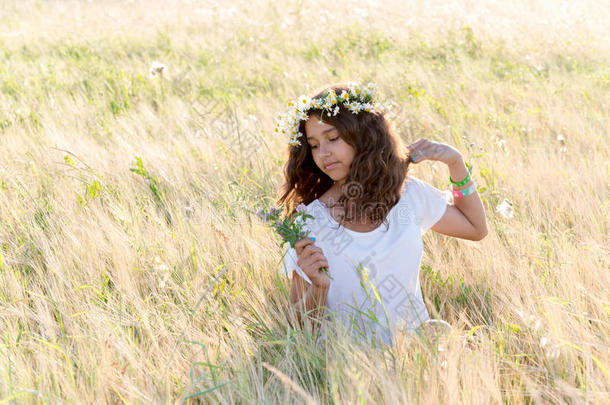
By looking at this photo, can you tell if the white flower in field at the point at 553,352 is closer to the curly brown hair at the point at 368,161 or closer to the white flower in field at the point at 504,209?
the curly brown hair at the point at 368,161

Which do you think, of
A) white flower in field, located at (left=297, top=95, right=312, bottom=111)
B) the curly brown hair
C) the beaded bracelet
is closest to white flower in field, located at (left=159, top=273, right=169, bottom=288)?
the curly brown hair

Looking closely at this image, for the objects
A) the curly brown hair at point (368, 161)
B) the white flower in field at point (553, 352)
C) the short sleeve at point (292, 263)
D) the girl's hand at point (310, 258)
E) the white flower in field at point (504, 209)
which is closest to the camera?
the white flower in field at point (553, 352)

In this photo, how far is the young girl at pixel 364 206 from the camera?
7.68 feet

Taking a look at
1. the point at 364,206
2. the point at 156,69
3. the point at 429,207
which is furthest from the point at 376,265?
the point at 156,69

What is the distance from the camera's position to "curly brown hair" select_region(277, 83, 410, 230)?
2.38 meters

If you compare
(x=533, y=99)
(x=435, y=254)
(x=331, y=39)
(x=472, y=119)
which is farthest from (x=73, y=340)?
(x=331, y=39)

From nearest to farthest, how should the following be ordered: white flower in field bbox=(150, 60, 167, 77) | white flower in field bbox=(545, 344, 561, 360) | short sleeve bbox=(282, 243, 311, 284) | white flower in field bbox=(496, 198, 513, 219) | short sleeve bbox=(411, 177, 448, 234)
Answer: white flower in field bbox=(545, 344, 561, 360)
short sleeve bbox=(282, 243, 311, 284)
short sleeve bbox=(411, 177, 448, 234)
white flower in field bbox=(496, 198, 513, 219)
white flower in field bbox=(150, 60, 167, 77)

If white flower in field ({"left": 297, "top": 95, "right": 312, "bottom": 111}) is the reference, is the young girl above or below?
below

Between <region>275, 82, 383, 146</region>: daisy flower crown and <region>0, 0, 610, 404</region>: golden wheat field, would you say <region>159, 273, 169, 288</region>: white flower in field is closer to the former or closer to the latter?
<region>0, 0, 610, 404</region>: golden wheat field

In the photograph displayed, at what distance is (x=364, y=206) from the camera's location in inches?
96.4

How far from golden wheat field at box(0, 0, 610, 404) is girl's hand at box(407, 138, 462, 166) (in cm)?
65

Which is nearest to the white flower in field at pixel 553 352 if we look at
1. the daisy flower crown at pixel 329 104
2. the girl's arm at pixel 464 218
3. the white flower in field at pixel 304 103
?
the girl's arm at pixel 464 218

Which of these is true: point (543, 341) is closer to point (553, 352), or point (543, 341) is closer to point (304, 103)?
point (553, 352)

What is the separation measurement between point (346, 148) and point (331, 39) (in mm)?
6014
